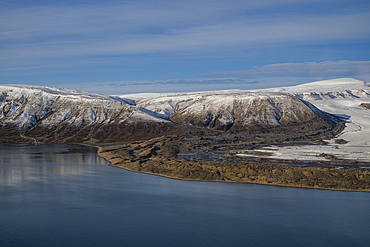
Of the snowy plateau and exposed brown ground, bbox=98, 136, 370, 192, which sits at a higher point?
the snowy plateau

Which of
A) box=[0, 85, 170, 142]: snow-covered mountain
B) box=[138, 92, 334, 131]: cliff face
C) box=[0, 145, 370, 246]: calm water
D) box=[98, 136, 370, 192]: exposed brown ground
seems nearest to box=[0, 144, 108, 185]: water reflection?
box=[0, 145, 370, 246]: calm water

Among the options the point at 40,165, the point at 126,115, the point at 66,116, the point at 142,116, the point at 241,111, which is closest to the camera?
the point at 40,165

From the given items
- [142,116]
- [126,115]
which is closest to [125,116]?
[126,115]

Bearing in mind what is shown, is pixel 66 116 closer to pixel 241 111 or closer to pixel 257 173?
pixel 241 111

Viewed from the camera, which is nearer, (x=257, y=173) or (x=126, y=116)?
(x=257, y=173)

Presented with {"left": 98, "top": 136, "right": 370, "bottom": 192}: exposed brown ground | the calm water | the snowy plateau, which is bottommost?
the calm water

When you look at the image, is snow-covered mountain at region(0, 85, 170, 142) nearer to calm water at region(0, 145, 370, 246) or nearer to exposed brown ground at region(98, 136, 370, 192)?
exposed brown ground at region(98, 136, 370, 192)
